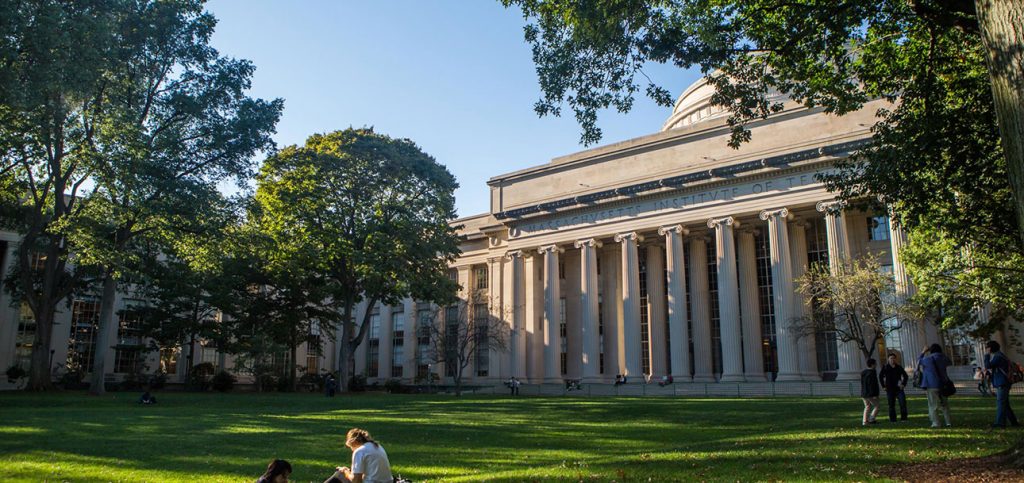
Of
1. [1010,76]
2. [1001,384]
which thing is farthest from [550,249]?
[1010,76]

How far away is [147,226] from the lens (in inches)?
1232

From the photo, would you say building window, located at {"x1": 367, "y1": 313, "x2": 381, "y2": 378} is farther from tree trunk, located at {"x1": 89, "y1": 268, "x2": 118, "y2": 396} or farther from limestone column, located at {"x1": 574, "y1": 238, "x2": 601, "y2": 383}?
tree trunk, located at {"x1": 89, "y1": 268, "x2": 118, "y2": 396}

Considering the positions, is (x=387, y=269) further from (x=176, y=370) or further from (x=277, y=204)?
(x=176, y=370)

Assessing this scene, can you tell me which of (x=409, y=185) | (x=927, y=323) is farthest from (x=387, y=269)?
(x=927, y=323)

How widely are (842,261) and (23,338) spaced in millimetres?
59981

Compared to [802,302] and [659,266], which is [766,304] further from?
[659,266]

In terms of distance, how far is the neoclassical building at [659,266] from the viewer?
41.7m

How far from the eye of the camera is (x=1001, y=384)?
548 inches

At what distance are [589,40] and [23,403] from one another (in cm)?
2321

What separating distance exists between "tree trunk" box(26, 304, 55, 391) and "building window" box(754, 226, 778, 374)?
39.5 metres

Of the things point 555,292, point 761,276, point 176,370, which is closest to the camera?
point 761,276

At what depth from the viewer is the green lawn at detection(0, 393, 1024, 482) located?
10.6 meters

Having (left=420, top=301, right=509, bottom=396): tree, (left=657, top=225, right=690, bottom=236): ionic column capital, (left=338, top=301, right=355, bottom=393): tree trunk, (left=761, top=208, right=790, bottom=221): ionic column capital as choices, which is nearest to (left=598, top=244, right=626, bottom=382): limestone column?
(left=657, top=225, right=690, bottom=236): ionic column capital

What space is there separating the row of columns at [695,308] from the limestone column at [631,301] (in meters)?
0.07
